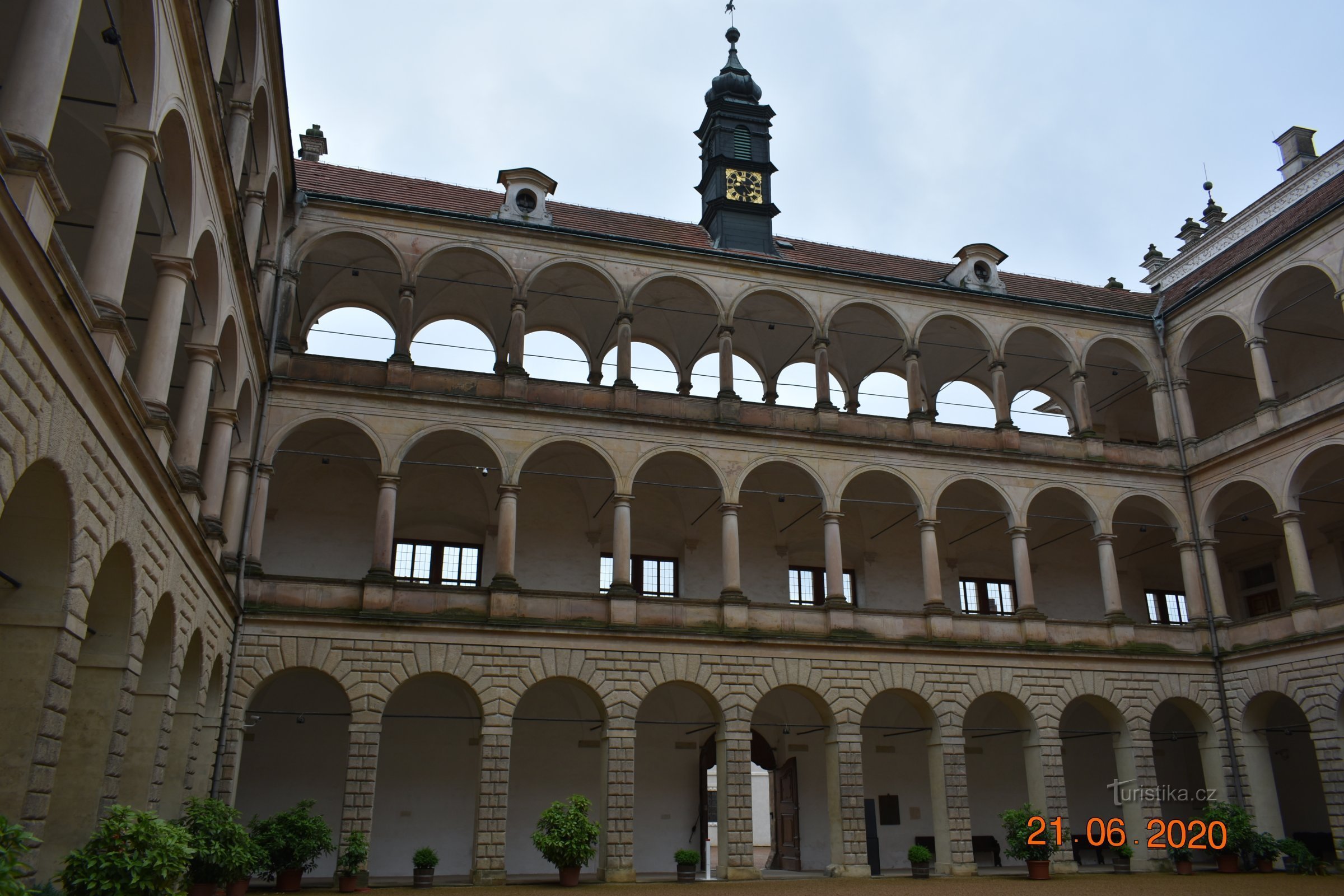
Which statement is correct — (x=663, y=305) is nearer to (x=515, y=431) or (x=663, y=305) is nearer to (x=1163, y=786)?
(x=515, y=431)

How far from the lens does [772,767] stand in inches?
982

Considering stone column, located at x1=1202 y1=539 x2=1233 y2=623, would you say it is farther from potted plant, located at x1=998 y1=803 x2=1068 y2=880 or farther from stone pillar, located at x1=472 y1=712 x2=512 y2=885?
stone pillar, located at x1=472 y1=712 x2=512 y2=885

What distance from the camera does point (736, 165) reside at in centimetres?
2728

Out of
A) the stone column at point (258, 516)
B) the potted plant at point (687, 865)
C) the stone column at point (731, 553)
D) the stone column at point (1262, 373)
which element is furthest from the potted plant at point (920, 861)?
the stone column at point (258, 516)

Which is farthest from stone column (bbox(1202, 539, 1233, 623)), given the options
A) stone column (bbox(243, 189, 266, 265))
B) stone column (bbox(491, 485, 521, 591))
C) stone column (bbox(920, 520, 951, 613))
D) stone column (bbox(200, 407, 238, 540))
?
stone column (bbox(243, 189, 266, 265))

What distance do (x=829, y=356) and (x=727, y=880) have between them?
13316 mm

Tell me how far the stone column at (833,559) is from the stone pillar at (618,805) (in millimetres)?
5049

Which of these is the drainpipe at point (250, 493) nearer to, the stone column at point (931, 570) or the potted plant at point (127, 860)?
the potted plant at point (127, 860)

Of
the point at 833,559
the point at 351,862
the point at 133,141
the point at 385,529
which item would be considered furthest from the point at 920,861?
the point at 133,141

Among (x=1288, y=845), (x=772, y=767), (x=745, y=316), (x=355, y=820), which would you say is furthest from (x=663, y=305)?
(x=1288, y=845)

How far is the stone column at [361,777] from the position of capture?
696 inches

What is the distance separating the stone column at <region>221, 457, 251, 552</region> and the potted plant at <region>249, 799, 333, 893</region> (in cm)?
459

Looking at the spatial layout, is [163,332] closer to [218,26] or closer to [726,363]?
[218,26]

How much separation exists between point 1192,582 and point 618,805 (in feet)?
46.4
